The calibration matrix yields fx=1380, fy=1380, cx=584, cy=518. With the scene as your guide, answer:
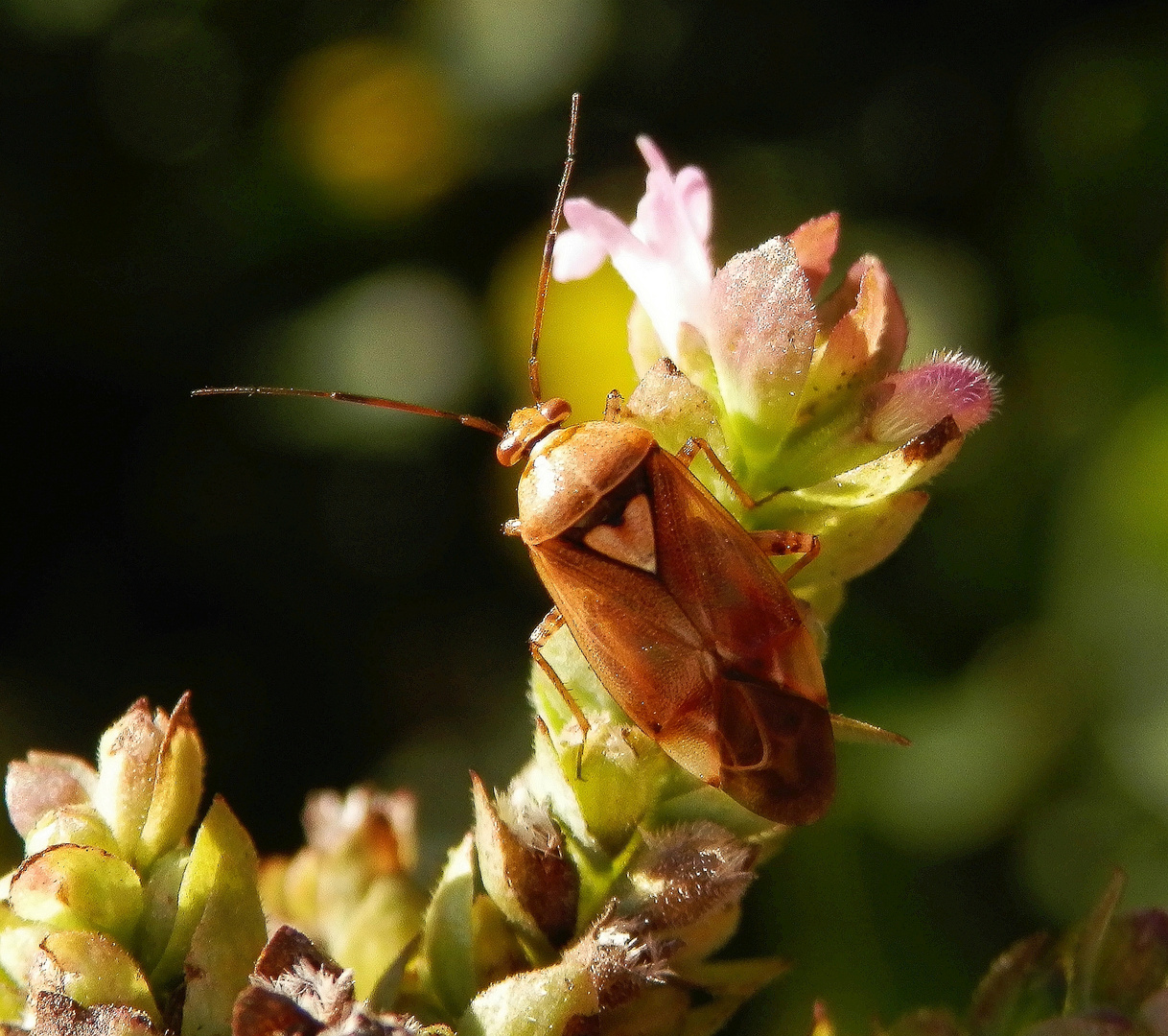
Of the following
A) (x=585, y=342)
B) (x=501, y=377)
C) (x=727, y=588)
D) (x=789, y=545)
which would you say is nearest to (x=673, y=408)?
(x=789, y=545)

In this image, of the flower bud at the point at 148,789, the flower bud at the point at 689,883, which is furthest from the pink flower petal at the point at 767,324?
the flower bud at the point at 148,789

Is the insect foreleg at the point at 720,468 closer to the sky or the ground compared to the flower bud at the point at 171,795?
closer to the sky

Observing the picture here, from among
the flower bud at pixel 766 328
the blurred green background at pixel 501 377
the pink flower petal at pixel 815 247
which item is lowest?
the blurred green background at pixel 501 377

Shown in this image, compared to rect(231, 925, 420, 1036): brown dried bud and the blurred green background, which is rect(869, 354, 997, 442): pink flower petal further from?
the blurred green background

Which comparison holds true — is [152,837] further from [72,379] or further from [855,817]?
[72,379]

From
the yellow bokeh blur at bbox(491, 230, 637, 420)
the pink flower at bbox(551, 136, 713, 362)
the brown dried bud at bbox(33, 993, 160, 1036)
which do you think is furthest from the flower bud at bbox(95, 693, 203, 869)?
the yellow bokeh blur at bbox(491, 230, 637, 420)

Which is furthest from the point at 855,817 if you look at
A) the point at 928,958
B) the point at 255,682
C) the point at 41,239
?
the point at 41,239

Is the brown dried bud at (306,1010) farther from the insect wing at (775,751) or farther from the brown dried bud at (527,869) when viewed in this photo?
the insect wing at (775,751)
